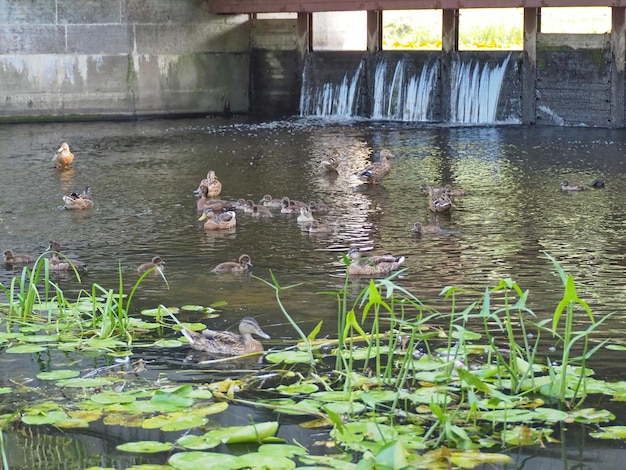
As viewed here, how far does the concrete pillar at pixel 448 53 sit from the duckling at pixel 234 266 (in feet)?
48.7

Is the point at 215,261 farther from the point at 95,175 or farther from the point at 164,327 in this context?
the point at 95,175

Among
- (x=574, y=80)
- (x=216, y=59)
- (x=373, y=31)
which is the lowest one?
(x=574, y=80)

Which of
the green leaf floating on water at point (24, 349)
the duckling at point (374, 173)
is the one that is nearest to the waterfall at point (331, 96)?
the duckling at point (374, 173)

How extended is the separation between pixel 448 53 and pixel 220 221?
44.1ft

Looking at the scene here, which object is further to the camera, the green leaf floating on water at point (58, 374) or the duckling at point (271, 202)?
the duckling at point (271, 202)

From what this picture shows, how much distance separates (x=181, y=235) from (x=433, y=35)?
21.2 m

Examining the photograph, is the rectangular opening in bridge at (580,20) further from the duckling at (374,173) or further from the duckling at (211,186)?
the duckling at (211,186)

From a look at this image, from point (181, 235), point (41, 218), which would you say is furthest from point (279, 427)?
point (41, 218)

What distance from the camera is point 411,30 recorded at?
32.9 metres

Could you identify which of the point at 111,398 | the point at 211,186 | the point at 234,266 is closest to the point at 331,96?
the point at 211,186

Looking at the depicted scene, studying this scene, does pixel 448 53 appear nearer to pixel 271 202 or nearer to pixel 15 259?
pixel 271 202

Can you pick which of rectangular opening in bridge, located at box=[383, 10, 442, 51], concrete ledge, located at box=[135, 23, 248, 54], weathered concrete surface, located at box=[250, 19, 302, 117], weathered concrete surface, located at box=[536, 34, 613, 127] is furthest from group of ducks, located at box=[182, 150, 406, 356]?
rectangular opening in bridge, located at box=[383, 10, 442, 51]

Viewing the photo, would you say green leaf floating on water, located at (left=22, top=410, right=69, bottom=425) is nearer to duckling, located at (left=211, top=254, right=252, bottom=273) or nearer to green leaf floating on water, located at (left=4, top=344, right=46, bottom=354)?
green leaf floating on water, located at (left=4, top=344, right=46, bottom=354)

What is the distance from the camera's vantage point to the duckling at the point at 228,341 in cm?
768
